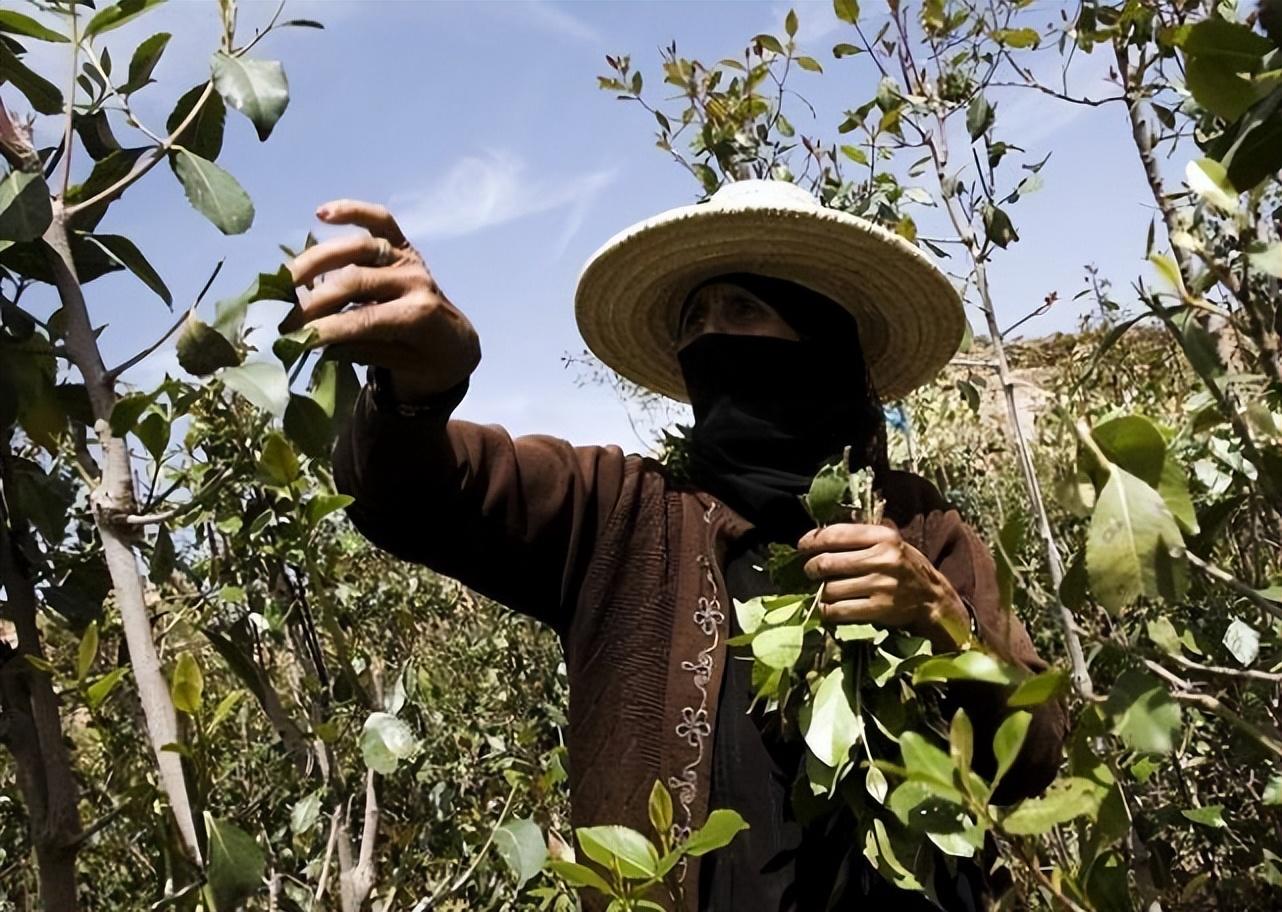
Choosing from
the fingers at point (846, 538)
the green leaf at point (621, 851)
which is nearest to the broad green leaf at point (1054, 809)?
the green leaf at point (621, 851)

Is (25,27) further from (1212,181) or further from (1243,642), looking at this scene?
(1243,642)

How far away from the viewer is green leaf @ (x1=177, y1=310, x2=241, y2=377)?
80 cm

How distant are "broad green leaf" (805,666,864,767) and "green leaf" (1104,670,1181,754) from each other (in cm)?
39

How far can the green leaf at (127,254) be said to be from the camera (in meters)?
0.97

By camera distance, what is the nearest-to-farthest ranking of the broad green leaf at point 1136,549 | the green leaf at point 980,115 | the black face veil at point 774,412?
1. the broad green leaf at point 1136,549
2. the black face veil at point 774,412
3. the green leaf at point 980,115

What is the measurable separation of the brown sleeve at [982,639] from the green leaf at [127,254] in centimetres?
90

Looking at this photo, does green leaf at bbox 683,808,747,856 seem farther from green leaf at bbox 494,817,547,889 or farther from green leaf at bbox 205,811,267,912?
green leaf at bbox 494,817,547,889

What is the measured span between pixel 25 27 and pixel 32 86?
0.11 meters

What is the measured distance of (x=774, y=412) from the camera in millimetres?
1832

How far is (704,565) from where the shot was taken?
5.65ft

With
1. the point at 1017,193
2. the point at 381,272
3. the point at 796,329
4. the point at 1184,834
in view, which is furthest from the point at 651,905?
the point at 1184,834

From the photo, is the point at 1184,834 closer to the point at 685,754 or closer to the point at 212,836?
the point at 685,754

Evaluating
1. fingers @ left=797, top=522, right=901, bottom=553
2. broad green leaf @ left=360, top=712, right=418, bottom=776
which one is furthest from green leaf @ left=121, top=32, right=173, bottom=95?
fingers @ left=797, top=522, right=901, bottom=553

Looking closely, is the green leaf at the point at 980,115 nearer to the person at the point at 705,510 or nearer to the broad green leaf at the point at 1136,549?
the person at the point at 705,510
